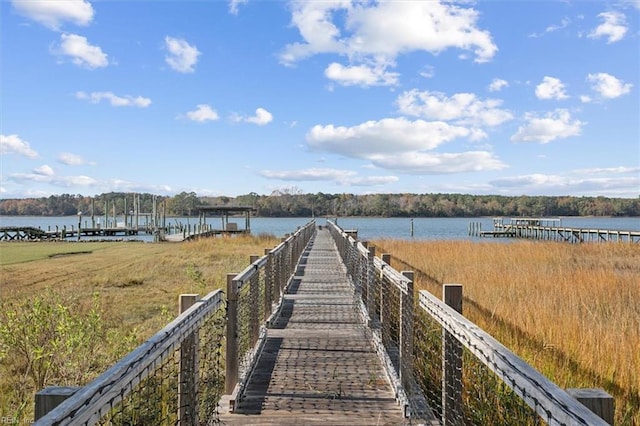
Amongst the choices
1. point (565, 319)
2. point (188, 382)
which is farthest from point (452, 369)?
point (565, 319)

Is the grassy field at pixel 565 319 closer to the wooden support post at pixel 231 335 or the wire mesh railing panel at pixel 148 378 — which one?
the wooden support post at pixel 231 335

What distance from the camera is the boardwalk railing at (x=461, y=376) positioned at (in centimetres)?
182

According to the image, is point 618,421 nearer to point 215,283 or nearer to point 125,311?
point 125,311

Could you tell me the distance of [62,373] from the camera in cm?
567

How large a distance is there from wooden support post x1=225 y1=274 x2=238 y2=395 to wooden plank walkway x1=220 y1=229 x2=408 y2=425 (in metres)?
0.21

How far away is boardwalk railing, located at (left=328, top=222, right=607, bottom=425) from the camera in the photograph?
1.82m

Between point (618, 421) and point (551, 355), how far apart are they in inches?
62.1

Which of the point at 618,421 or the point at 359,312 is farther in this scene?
the point at 359,312

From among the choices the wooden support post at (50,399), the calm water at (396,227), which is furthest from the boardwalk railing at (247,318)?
the calm water at (396,227)

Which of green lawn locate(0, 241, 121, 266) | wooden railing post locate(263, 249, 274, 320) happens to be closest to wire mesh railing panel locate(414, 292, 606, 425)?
wooden railing post locate(263, 249, 274, 320)

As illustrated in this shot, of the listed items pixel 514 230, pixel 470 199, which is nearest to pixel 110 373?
pixel 514 230

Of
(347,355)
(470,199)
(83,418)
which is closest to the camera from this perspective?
(83,418)

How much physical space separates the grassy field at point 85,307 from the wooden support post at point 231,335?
1.78 meters

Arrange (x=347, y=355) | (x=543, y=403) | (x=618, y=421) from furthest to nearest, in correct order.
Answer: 1. (x=347, y=355)
2. (x=618, y=421)
3. (x=543, y=403)
